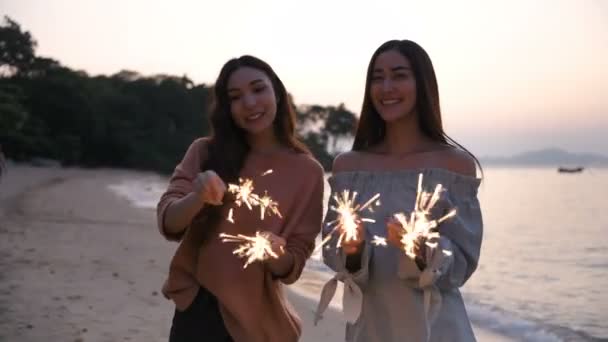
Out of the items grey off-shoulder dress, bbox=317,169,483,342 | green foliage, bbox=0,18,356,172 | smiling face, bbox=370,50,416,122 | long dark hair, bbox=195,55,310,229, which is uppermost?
smiling face, bbox=370,50,416,122

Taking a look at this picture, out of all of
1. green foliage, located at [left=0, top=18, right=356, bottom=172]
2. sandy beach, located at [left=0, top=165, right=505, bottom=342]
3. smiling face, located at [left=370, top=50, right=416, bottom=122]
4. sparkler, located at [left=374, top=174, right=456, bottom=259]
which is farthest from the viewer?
green foliage, located at [left=0, top=18, right=356, bottom=172]

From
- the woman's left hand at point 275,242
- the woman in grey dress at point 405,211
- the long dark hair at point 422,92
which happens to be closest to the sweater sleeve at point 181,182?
the woman's left hand at point 275,242

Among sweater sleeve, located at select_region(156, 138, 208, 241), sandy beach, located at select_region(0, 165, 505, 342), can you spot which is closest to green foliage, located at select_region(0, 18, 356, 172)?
sandy beach, located at select_region(0, 165, 505, 342)

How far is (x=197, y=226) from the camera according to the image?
2.85 meters

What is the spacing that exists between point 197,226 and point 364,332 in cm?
86

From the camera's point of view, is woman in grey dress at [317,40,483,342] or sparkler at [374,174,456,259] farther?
woman in grey dress at [317,40,483,342]

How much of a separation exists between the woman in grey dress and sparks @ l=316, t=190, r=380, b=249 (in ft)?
0.12

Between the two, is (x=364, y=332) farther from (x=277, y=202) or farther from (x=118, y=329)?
(x=118, y=329)

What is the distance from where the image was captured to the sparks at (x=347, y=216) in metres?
2.52

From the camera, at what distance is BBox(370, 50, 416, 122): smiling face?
282 cm

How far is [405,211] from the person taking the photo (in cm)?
273

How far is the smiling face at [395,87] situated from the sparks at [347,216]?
38 centimetres

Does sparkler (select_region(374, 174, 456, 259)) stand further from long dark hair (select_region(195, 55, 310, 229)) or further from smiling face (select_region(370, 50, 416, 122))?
long dark hair (select_region(195, 55, 310, 229))

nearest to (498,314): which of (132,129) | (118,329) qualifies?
(118,329)
